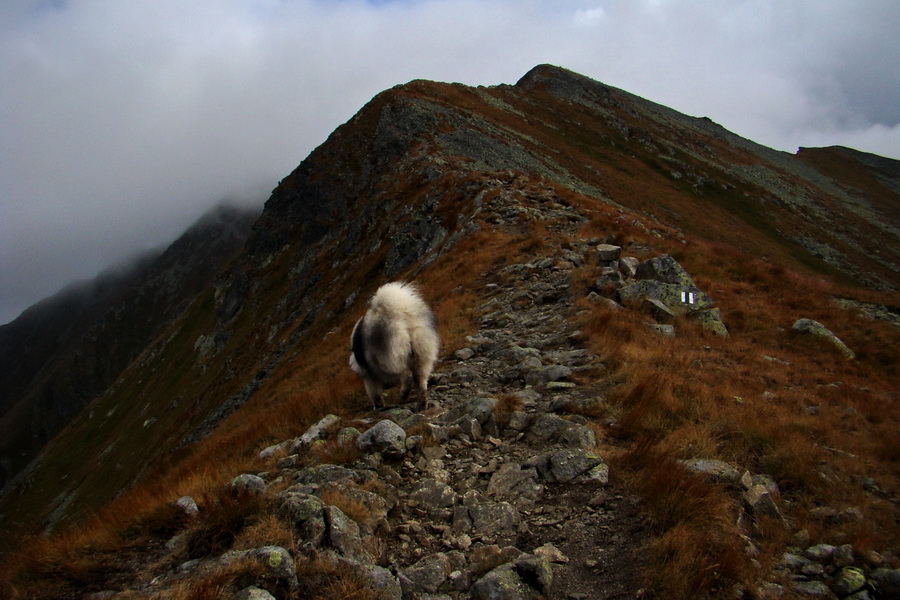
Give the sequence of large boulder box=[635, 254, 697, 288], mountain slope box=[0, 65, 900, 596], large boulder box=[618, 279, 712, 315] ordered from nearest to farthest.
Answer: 1. large boulder box=[618, 279, 712, 315]
2. mountain slope box=[0, 65, 900, 596]
3. large boulder box=[635, 254, 697, 288]

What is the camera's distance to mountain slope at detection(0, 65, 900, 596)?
12.3 metres

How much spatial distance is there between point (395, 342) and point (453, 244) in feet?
52.8

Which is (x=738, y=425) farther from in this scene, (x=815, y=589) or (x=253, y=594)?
(x=253, y=594)

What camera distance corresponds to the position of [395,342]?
7.49m

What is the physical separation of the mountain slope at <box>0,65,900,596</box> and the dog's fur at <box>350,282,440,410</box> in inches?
49.4

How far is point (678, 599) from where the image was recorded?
10.7ft

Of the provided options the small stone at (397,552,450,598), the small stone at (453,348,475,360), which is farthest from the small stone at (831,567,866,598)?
the small stone at (453,348,475,360)

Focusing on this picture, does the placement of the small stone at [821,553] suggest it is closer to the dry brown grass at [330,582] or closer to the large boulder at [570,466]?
the large boulder at [570,466]

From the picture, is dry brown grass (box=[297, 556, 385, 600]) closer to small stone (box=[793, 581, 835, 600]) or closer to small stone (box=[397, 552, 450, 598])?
small stone (box=[397, 552, 450, 598])

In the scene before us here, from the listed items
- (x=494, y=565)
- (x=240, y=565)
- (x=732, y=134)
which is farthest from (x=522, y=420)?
(x=732, y=134)

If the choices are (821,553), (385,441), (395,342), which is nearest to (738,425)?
(821,553)

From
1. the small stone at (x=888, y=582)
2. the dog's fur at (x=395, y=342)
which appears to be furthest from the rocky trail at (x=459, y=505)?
the small stone at (x=888, y=582)

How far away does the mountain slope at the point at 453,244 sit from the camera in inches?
485

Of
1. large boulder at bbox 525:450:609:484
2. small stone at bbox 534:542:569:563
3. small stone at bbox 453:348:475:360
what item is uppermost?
small stone at bbox 453:348:475:360
